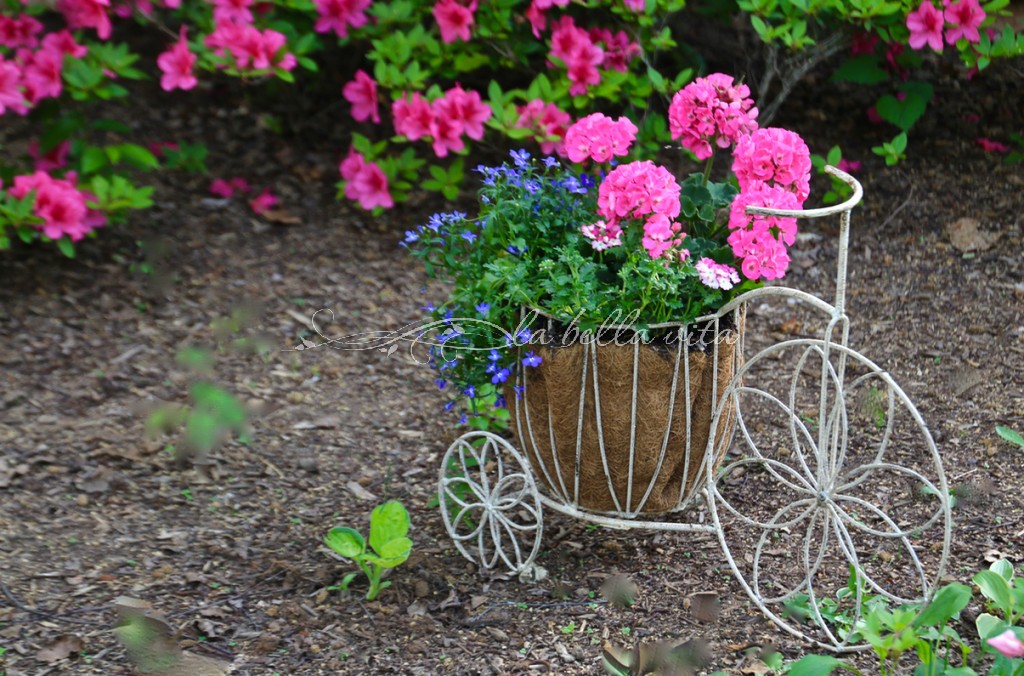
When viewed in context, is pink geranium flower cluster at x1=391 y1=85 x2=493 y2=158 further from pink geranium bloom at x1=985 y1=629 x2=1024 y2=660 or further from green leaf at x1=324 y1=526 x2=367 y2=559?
pink geranium bloom at x1=985 y1=629 x2=1024 y2=660

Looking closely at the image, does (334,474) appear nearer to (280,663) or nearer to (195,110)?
(280,663)

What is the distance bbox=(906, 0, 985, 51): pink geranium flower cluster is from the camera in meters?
3.33

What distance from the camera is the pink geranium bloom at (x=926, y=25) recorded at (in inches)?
132

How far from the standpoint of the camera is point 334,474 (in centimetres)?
296

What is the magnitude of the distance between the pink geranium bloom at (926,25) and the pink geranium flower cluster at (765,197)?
1363mm

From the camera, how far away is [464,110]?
3.61 metres

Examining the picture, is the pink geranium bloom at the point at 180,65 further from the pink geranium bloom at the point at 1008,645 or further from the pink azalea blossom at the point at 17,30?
the pink geranium bloom at the point at 1008,645

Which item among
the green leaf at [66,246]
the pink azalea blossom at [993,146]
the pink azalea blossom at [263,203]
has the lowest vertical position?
the green leaf at [66,246]

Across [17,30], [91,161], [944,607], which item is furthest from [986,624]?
[17,30]

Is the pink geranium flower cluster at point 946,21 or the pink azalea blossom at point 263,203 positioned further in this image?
the pink azalea blossom at point 263,203

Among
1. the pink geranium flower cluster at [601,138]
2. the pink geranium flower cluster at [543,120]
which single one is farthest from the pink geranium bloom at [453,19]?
the pink geranium flower cluster at [601,138]

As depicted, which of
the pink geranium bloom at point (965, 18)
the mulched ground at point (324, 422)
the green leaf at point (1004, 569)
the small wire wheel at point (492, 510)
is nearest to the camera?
the green leaf at point (1004, 569)

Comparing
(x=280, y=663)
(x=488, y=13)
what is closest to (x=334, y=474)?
(x=280, y=663)

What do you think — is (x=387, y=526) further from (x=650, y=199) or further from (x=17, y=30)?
(x=17, y=30)
